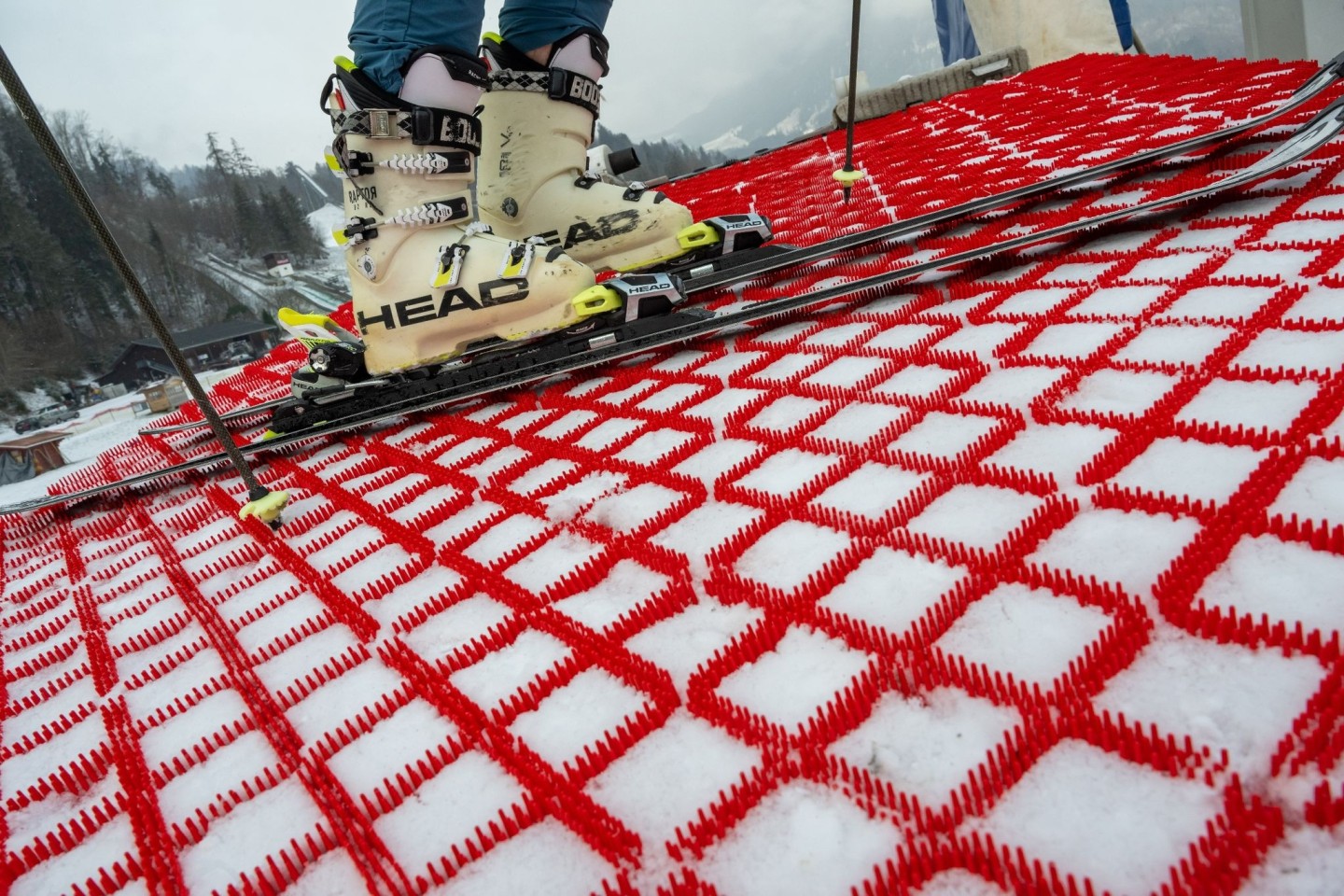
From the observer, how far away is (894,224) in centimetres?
208

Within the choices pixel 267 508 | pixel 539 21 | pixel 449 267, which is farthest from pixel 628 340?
pixel 539 21

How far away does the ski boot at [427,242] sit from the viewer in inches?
74.5

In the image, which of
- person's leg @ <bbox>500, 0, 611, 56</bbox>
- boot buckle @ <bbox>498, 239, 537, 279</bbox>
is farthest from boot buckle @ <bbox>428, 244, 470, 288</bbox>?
person's leg @ <bbox>500, 0, 611, 56</bbox>

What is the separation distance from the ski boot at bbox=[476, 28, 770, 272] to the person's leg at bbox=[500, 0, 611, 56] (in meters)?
0.03

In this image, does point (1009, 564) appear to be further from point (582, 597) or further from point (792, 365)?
point (792, 365)

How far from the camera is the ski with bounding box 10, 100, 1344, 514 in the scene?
1693 mm

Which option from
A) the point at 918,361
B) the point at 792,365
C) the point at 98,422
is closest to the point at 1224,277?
the point at 918,361

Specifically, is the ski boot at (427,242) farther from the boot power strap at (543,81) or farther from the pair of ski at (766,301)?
the boot power strap at (543,81)

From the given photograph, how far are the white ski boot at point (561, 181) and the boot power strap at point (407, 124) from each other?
1.65 ft

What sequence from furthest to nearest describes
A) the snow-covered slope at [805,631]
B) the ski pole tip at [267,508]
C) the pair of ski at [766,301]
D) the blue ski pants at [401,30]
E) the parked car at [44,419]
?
the parked car at [44,419] → the blue ski pants at [401,30] → the pair of ski at [766,301] → the ski pole tip at [267,508] → the snow-covered slope at [805,631]

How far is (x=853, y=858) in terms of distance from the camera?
1.99 feet

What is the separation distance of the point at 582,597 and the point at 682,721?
308mm

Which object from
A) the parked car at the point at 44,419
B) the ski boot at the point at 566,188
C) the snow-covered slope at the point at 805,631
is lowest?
the snow-covered slope at the point at 805,631

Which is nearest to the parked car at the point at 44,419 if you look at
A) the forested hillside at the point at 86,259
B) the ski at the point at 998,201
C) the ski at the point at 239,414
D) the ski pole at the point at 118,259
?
the forested hillside at the point at 86,259
